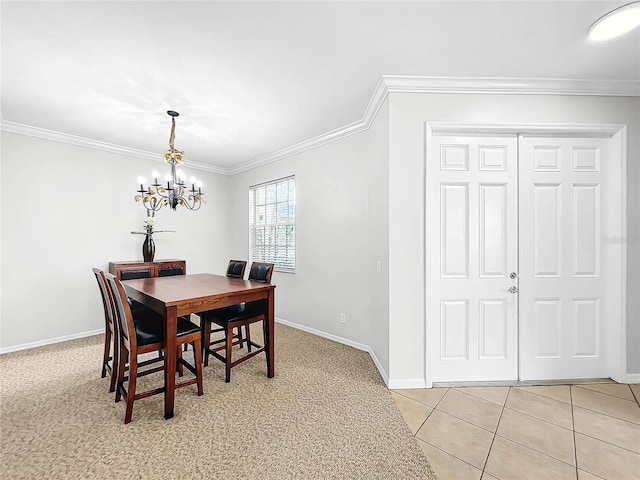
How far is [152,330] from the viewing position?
2.15 m

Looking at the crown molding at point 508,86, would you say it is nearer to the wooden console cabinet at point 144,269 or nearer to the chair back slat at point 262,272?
the chair back slat at point 262,272

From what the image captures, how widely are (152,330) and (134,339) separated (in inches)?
7.8

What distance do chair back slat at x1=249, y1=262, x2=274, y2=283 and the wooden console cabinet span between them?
142 centimetres

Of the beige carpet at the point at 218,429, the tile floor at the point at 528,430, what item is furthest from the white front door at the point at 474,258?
the beige carpet at the point at 218,429

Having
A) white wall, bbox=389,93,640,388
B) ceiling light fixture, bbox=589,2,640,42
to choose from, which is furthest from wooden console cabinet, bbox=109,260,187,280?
ceiling light fixture, bbox=589,2,640,42

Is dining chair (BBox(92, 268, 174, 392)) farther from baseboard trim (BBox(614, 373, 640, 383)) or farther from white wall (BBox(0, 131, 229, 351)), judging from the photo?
baseboard trim (BBox(614, 373, 640, 383))

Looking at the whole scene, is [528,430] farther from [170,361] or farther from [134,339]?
[134,339]

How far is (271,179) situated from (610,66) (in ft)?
12.5

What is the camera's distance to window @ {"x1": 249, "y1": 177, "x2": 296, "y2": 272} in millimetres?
4219

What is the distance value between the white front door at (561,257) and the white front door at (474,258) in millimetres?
118

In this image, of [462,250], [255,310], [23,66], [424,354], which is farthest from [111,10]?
[424,354]

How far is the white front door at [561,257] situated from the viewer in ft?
8.02

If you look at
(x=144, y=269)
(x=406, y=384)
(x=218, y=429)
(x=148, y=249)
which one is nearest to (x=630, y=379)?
(x=406, y=384)

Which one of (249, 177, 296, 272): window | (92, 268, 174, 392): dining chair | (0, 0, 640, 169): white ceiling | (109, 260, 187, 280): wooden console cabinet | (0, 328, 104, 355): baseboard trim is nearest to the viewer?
(0, 0, 640, 169): white ceiling
